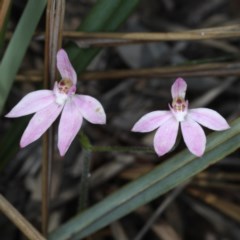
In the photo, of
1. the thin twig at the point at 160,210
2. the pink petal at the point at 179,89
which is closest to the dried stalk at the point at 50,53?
the pink petal at the point at 179,89

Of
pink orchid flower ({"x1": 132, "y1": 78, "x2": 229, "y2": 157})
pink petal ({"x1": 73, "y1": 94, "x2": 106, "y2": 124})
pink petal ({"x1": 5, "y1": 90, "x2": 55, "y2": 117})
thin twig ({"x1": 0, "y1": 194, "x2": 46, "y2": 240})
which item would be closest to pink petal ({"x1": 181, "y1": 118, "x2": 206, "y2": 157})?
pink orchid flower ({"x1": 132, "y1": 78, "x2": 229, "y2": 157})

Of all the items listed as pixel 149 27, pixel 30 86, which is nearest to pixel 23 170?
pixel 30 86

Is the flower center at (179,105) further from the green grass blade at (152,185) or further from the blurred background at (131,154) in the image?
the blurred background at (131,154)

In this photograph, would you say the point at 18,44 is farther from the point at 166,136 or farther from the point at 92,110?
the point at 166,136

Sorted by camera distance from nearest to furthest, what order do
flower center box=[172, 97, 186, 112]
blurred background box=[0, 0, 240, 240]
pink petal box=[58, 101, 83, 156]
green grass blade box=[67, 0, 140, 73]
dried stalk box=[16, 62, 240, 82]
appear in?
1. pink petal box=[58, 101, 83, 156]
2. flower center box=[172, 97, 186, 112]
3. green grass blade box=[67, 0, 140, 73]
4. dried stalk box=[16, 62, 240, 82]
5. blurred background box=[0, 0, 240, 240]

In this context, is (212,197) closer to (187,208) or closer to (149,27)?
(187,208)

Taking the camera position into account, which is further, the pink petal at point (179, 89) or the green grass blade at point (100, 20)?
the green grass blade at point (100, 20)

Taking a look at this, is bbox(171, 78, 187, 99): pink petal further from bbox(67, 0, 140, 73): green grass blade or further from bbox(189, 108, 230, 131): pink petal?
bbox(67, 0, 140, 73): green grass blade
